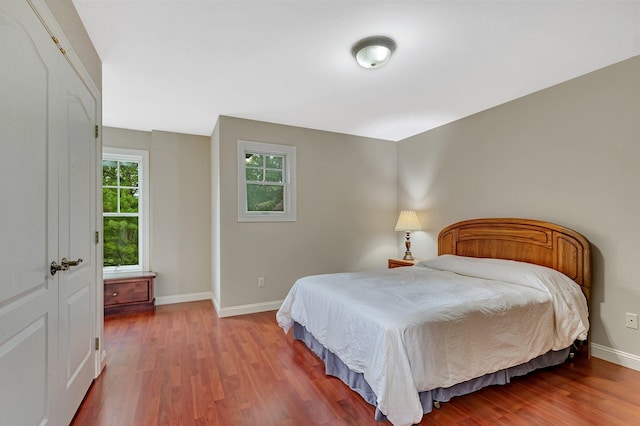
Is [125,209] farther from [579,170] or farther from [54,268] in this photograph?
[579,170]

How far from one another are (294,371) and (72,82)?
2.45 m

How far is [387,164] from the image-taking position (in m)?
4.87

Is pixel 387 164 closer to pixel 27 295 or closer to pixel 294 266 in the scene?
pixel 294 266

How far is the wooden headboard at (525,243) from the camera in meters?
2.59

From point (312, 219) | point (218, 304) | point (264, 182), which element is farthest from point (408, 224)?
point (218, 304)

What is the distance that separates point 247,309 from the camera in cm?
381

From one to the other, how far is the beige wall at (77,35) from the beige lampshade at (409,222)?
12.1 feet

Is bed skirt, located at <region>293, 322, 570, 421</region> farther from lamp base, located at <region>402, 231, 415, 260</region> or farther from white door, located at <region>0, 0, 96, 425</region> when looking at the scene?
lamp base, located at <region>402, 231, 415, 260</region>

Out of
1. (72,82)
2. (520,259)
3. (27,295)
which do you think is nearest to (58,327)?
(27,295)

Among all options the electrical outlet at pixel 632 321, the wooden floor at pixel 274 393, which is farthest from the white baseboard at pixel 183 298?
the electrical outlet at pixel 632 321

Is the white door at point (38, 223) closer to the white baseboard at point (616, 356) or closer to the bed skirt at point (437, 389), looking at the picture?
the bed skirt at point (437, 389)

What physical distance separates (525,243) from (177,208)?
4357 millimetres

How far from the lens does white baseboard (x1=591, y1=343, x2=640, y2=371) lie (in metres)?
2.38

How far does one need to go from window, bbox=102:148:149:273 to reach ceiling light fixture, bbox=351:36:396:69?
3461 millimetres
